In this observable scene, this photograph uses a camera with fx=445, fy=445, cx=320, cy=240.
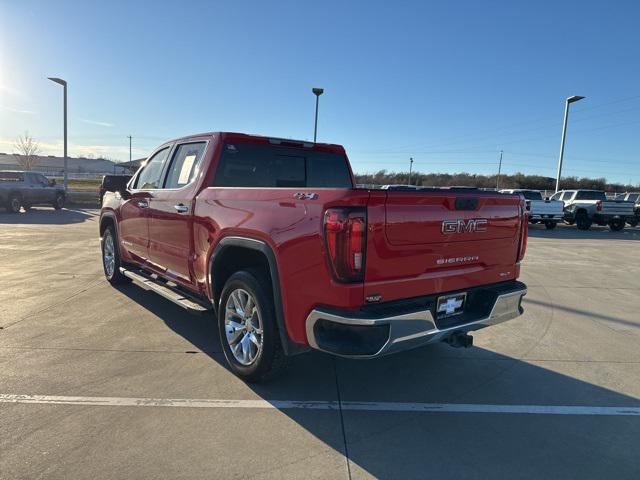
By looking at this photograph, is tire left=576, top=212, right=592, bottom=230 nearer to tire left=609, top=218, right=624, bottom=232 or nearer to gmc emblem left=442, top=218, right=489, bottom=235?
tire left=609, top=218, right=624, bottom=232

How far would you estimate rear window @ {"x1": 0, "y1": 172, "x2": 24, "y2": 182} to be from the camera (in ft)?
63.7

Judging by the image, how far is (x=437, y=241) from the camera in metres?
3.15

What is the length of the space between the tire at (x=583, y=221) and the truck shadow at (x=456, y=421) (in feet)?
69.7

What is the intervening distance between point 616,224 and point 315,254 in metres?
24.9

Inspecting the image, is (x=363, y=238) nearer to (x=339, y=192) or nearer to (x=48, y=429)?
(x=339, y=192)

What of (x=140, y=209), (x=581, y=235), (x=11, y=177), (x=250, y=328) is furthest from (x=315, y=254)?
(x=11, y=177)

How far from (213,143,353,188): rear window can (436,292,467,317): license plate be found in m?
2.27

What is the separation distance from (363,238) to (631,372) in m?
3.25

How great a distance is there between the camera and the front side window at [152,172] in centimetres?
532

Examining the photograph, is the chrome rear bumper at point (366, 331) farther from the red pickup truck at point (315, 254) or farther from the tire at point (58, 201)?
the tire at point (58, 201)

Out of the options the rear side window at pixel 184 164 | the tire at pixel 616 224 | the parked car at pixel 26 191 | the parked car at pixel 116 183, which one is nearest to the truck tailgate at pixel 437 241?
the rear side window at pixel 184 164

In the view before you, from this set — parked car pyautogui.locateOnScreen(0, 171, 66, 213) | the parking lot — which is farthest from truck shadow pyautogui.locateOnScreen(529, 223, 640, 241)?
parked car pyautogui.locateOnScreen(0, 171, 66, 213)

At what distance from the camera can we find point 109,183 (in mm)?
6156

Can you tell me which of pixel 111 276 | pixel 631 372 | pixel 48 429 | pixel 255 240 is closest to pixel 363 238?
pixel 255 240
